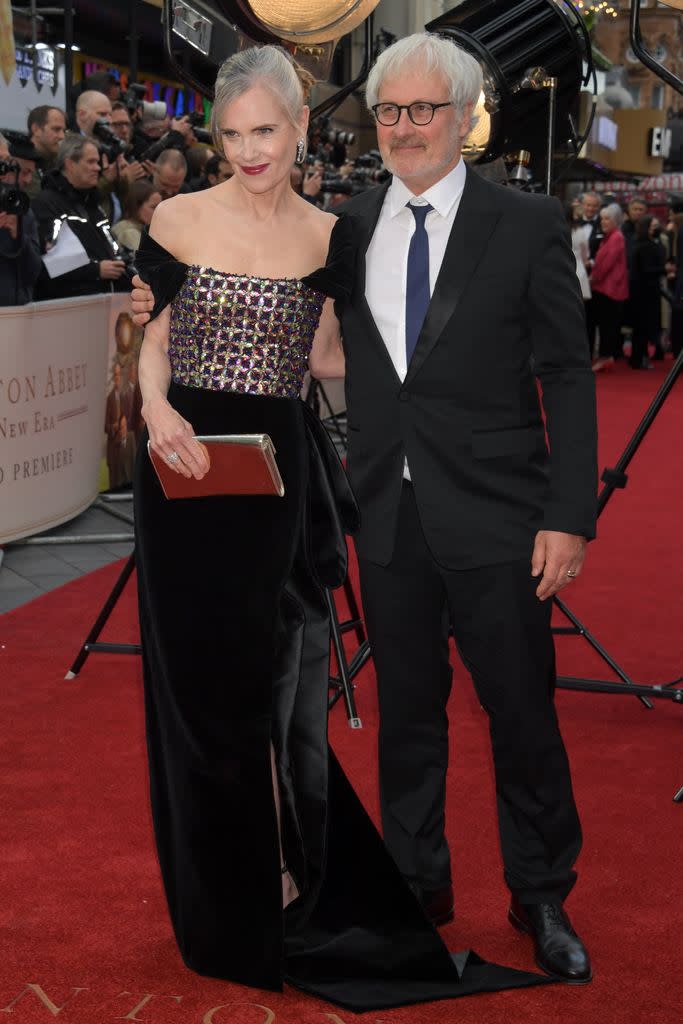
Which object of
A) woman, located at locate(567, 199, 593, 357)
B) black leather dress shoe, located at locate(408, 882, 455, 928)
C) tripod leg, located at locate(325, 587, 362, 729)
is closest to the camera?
black leather dress shoe, located at locate(408, 882, 455, 928)

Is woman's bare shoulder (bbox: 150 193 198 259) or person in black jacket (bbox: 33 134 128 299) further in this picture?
person in black jacket (bbox: 33 134 128 299)

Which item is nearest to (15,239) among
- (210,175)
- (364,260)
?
(210,175)

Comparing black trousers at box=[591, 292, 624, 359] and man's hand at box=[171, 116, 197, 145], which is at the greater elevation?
man's hand at box=[171, 116, 197, 145]

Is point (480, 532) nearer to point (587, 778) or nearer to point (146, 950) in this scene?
point (146, 950)

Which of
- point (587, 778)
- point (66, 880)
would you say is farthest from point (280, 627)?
point (587, 778)

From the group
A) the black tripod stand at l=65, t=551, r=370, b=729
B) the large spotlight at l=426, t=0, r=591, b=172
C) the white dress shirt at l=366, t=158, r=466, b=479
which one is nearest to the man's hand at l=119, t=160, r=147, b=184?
the large spotlight at l=426, t=0, r=591, b=172

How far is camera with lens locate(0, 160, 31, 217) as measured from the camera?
5965mm

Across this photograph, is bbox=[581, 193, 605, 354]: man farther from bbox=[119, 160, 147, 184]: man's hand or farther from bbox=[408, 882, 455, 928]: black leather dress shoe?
bbox=[408, 882, 455, 928]: black leather dress shoe

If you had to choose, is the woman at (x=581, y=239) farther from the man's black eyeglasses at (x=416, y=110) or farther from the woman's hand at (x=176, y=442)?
the woman's hand at (x=176, y=442)

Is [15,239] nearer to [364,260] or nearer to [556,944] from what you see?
[364,260]

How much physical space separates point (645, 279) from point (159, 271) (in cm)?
1594

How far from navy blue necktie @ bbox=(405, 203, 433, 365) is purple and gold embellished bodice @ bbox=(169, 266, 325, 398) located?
19cm

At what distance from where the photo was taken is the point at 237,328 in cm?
257

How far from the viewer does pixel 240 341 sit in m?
2.57
